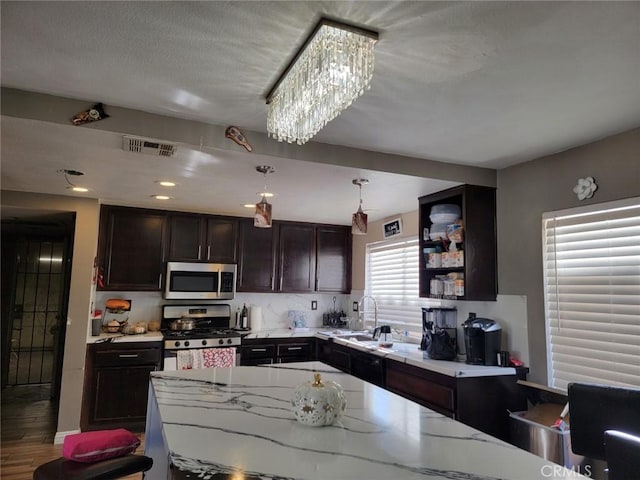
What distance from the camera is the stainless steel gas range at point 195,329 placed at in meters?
4.13

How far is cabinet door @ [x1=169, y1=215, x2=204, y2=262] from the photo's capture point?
4.56m

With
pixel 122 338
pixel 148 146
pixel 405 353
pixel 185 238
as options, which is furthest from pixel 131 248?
pixel 405 353

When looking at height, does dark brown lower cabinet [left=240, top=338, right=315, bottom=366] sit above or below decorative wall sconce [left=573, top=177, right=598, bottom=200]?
below

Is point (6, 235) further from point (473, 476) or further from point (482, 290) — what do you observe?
point (473, 476)

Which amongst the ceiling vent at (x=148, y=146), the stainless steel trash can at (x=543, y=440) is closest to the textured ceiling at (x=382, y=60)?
the ceiling vent at (x=148, y=146)

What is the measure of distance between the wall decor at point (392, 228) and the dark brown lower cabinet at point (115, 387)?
2.82m

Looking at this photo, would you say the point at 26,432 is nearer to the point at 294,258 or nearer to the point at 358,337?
the point at 294,258

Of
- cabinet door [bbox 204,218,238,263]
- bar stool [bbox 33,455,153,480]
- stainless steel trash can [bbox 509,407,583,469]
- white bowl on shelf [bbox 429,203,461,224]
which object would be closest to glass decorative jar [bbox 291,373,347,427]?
bar stool [bbox 33,455,153,480]

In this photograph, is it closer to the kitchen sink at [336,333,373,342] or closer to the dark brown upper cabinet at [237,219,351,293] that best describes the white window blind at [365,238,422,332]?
the kitchen sink at [336,333,373,342]

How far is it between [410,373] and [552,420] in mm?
996

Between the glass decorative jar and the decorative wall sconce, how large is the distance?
207cm

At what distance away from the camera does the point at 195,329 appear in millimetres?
4629

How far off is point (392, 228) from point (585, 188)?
219 cm

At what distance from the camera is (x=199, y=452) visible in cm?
128
